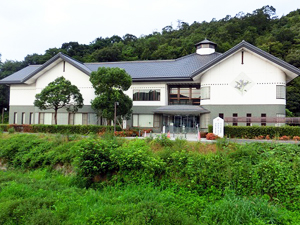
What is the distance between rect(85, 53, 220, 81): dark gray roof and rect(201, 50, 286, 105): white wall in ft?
8.03

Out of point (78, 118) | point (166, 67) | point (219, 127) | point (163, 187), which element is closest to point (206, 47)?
point (166, 67)

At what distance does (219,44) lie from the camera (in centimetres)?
3812

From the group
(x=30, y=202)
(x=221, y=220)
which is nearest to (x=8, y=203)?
(x=30, y=202)

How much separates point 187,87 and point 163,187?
15011mm

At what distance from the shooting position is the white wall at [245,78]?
17203mm

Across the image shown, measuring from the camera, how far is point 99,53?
4094 cm

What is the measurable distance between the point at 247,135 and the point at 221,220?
9.12m

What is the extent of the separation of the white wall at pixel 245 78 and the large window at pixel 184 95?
1927 mm

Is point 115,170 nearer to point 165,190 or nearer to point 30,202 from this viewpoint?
point 165,190

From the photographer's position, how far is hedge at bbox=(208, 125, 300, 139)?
1269cm

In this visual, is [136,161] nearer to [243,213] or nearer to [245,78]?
[243,213]

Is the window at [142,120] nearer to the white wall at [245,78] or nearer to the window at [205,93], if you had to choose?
the window at [205,93]

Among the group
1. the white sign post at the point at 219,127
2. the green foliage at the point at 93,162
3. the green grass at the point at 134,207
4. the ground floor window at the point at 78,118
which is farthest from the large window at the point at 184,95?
the green grass at the point at 134,207

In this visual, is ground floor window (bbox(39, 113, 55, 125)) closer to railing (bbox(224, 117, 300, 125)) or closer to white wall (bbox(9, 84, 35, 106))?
white wall (bbox(9, 84, 35, 106))
